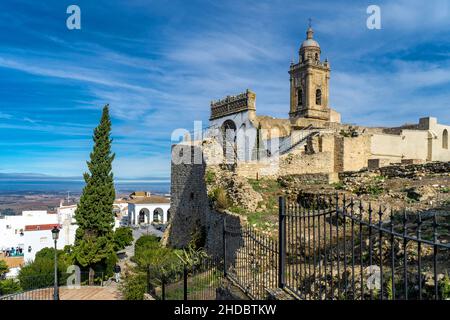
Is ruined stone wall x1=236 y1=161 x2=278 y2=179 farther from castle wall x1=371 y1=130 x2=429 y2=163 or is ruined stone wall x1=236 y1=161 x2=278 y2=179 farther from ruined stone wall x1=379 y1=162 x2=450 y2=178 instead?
castle wall x1=371 y1=130 x2=429 y2=163

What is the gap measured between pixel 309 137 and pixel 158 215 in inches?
2015

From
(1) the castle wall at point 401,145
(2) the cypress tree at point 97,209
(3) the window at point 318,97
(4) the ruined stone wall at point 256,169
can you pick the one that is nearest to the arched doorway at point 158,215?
(3) the window at point 318,97

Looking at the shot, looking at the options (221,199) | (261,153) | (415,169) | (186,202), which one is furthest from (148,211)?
(415,169)

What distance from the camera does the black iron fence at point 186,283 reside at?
850 cm

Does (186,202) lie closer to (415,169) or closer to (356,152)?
(356,152)

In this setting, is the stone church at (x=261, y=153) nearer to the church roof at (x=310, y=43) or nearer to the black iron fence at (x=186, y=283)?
the black iron fence at (x=186, y=283)

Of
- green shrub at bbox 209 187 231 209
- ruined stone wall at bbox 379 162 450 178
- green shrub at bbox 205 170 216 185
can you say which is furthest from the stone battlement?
green shrub at bbox 209 187 231 209

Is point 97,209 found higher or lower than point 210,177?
lower

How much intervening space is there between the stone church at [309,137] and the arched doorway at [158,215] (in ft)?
117

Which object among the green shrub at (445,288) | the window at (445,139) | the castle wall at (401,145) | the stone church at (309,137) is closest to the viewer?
the green shrub at (445,288)

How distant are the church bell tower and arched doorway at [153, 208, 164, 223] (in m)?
35.8

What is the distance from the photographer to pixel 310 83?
40844 millimetres

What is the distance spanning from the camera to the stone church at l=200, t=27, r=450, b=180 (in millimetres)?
21406
